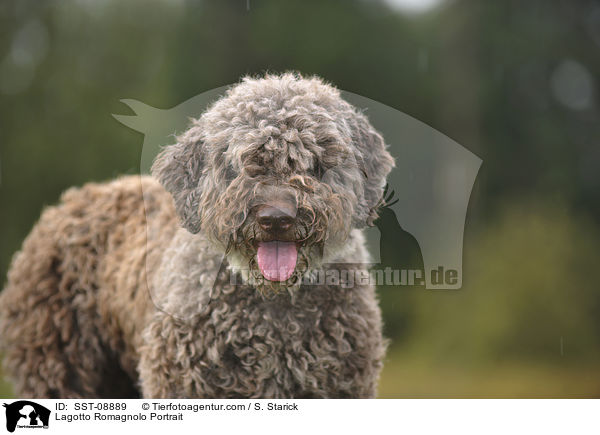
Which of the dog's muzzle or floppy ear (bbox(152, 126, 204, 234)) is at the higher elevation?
floppy ear (bbox(152, 126, 204, 234))

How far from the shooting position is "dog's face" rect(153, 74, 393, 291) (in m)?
2.90

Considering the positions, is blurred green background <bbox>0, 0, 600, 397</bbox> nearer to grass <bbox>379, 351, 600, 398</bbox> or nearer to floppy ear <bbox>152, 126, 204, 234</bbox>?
grass <bbox>379, 351, 600, 398</bbox>

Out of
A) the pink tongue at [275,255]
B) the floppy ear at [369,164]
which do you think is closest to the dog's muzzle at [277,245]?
the pink tongue at [275,255]

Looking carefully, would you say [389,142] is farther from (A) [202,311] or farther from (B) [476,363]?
(B) [476,363]

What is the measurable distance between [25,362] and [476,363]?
4.62 meters

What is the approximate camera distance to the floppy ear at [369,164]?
10.7 ft

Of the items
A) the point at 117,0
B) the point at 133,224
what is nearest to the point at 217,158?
the point at 133,224

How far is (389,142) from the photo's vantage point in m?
3.70

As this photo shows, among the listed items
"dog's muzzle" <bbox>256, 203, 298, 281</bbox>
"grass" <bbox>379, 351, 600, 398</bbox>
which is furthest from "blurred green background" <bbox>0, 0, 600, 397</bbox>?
"dog's muzzle" <bbox>256, 203, 298, 281</bbox>

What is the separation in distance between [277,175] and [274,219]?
211mm

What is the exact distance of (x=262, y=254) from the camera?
299cm
